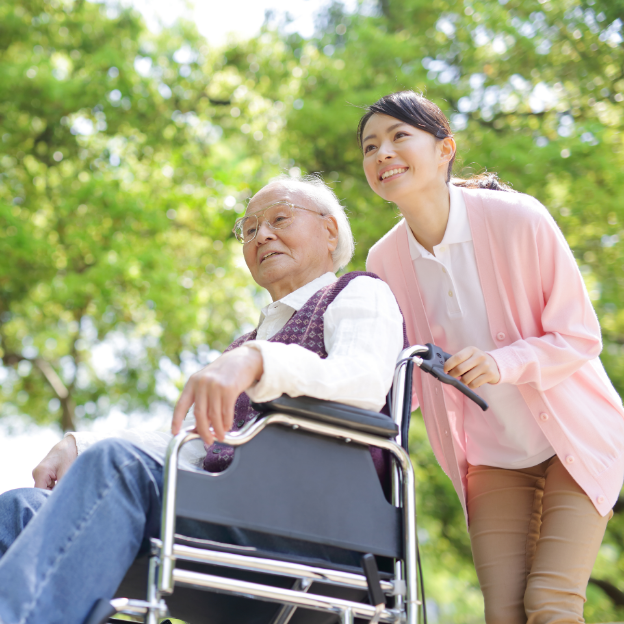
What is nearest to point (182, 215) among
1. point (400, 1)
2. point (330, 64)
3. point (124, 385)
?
point (124, 385)

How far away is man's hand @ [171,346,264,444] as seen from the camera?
123cm

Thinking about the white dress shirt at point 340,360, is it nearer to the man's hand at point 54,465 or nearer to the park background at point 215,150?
the man's hand at point 54,465

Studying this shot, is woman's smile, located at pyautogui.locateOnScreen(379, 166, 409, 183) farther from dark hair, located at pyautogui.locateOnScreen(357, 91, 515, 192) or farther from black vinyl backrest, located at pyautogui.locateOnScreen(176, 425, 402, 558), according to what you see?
black vinyl backrest, located at pyautogui.locateOnScreen(176, 425, 402, 558)

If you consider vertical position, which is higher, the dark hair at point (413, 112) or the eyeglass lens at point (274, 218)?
the dark hair at point (413, 112)

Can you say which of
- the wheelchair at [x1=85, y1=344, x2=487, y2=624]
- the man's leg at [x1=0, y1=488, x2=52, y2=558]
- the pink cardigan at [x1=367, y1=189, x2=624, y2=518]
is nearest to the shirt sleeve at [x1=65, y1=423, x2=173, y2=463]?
the man's leg at [x1=0, y1=488, x2=52, y2=558]

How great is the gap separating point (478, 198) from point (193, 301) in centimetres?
538

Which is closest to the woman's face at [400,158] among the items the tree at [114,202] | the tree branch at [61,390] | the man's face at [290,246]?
the man's face at [290,246]

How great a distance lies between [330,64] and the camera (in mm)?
6375

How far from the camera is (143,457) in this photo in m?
1.31

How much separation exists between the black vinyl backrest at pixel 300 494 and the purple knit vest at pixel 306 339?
158mm

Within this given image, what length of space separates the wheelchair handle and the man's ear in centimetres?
62

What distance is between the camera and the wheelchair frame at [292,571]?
44.9 inches

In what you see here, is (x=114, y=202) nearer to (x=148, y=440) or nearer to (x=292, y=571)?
(x=148, y=440)

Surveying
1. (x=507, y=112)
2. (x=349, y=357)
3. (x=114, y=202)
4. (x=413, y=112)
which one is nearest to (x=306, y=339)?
(x=349, y=357)
